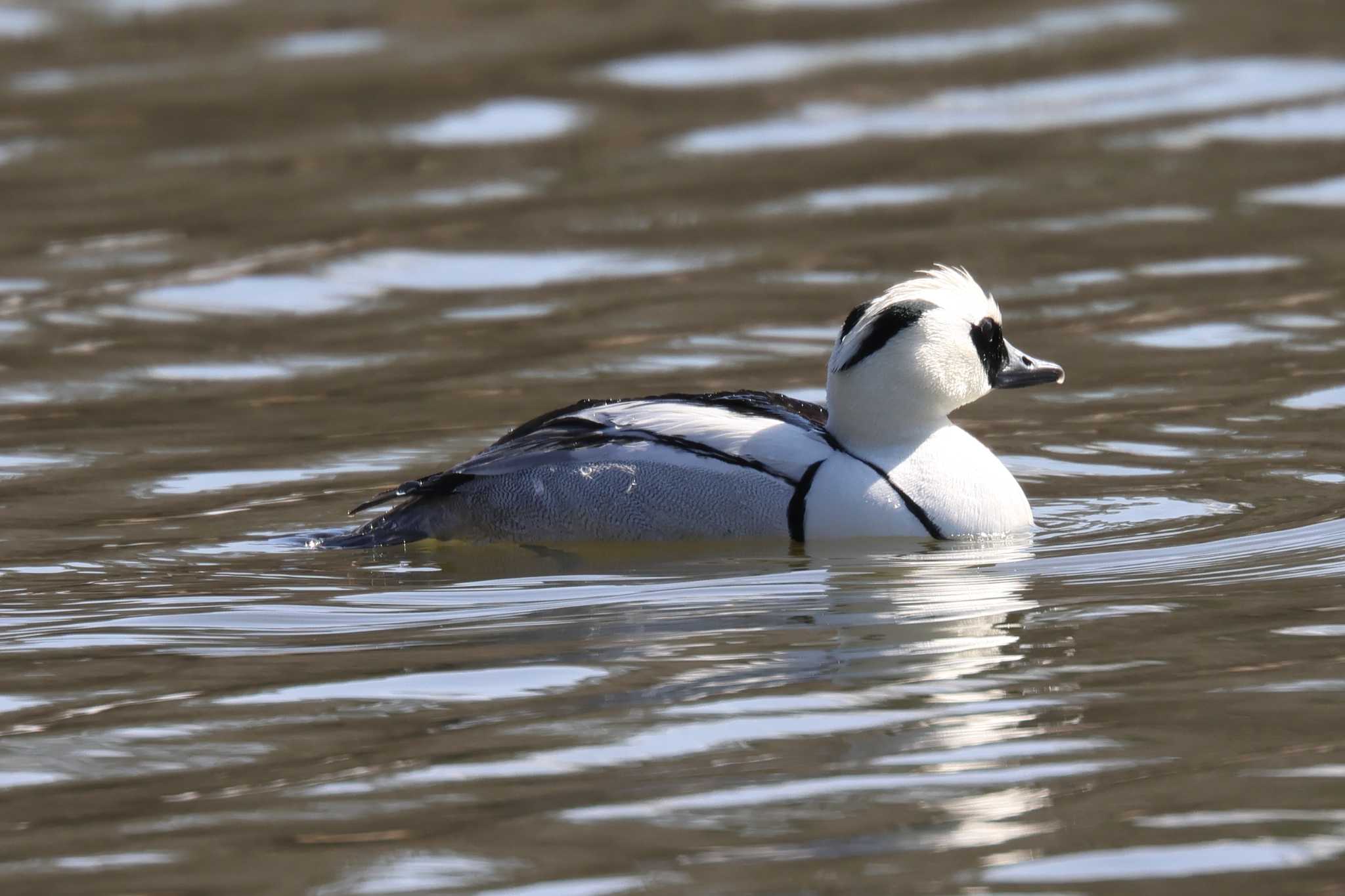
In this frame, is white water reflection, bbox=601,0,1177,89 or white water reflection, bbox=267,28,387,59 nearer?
white water reflection, bbox=601,0,1177,89

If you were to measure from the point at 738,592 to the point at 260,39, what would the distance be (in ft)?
38.0

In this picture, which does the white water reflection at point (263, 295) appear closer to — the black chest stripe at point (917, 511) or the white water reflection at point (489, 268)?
the white water reflection at point (489, 268)

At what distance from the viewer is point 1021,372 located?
26.2 ft

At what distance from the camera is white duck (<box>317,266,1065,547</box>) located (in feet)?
24.4

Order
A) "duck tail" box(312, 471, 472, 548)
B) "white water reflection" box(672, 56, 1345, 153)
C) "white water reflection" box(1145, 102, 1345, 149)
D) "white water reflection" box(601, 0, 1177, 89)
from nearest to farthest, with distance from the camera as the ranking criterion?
"duck tail" box(312, 471, 472, 548), "white water reflection" box(1145, 102, 1345, 149), "white water reflection" box(672, 56, 1345, 153), "white water reflection" box(601, 0, 1177, 89)

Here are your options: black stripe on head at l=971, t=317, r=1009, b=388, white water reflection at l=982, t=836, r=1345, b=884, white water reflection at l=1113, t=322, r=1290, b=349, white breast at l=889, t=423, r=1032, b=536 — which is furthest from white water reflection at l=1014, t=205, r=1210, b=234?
white water reflection at l=982, t=836, r=1345, b=884

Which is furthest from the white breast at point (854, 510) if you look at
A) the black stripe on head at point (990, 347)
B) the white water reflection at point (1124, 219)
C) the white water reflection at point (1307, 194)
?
the white water reflection at point (1307, 194)

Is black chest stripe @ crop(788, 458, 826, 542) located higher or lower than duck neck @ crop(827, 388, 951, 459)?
lower

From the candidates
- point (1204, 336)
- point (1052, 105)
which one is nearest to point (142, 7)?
point (1052, 105)

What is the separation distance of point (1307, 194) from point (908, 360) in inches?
257

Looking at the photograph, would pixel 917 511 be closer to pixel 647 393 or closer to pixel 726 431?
pixel 726 431

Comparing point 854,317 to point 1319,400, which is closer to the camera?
point 854,317

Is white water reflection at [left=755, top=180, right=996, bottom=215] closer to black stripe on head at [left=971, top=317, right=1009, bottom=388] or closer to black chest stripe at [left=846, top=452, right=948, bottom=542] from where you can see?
black stripe on head at [left=971, top=317, right=1009, bottom=388]

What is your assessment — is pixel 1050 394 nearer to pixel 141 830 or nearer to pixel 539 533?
pixel 539 533
